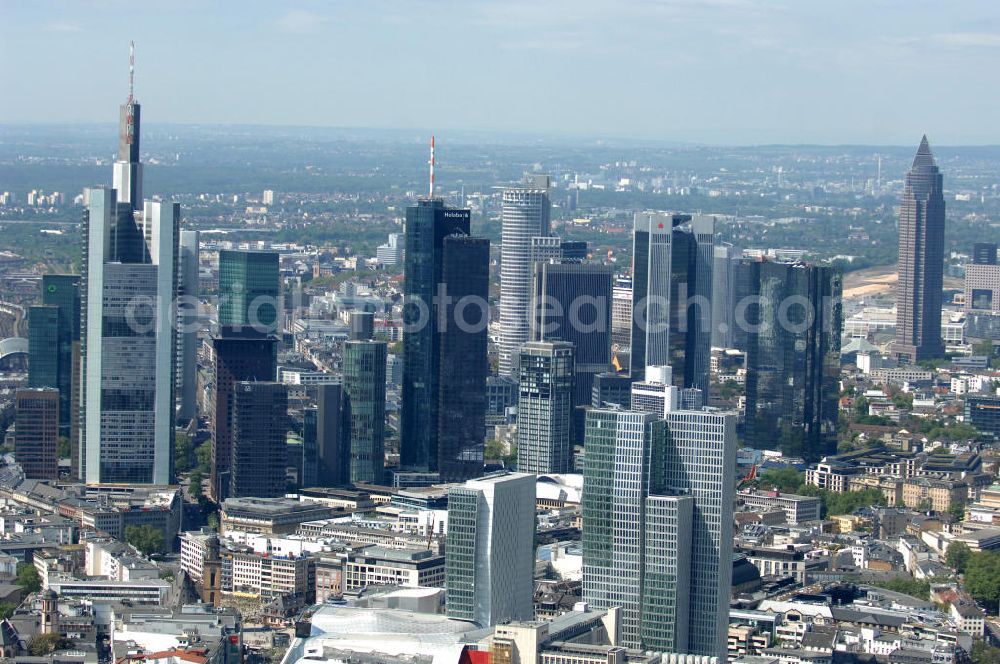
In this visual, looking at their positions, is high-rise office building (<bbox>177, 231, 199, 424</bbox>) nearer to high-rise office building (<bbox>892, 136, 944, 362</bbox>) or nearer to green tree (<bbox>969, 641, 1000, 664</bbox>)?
green tree (<bbox>969, 641, 1000, 664</bbox>)

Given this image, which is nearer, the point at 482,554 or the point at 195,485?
the point at 482,554

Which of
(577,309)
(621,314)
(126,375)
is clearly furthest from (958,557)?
(621,314)

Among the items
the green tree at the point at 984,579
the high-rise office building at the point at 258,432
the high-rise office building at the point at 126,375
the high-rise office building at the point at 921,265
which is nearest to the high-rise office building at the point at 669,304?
the high-rise office building at the point at 126,375

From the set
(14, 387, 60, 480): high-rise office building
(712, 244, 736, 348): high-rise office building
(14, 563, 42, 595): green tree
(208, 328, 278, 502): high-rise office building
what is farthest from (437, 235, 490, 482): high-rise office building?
(712, 244, 736, 348): high-rise office building

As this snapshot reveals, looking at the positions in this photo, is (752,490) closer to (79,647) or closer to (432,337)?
(432,337)

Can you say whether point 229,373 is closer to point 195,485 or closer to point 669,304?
point 195,485

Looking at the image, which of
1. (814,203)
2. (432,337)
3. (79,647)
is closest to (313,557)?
(79,647)
